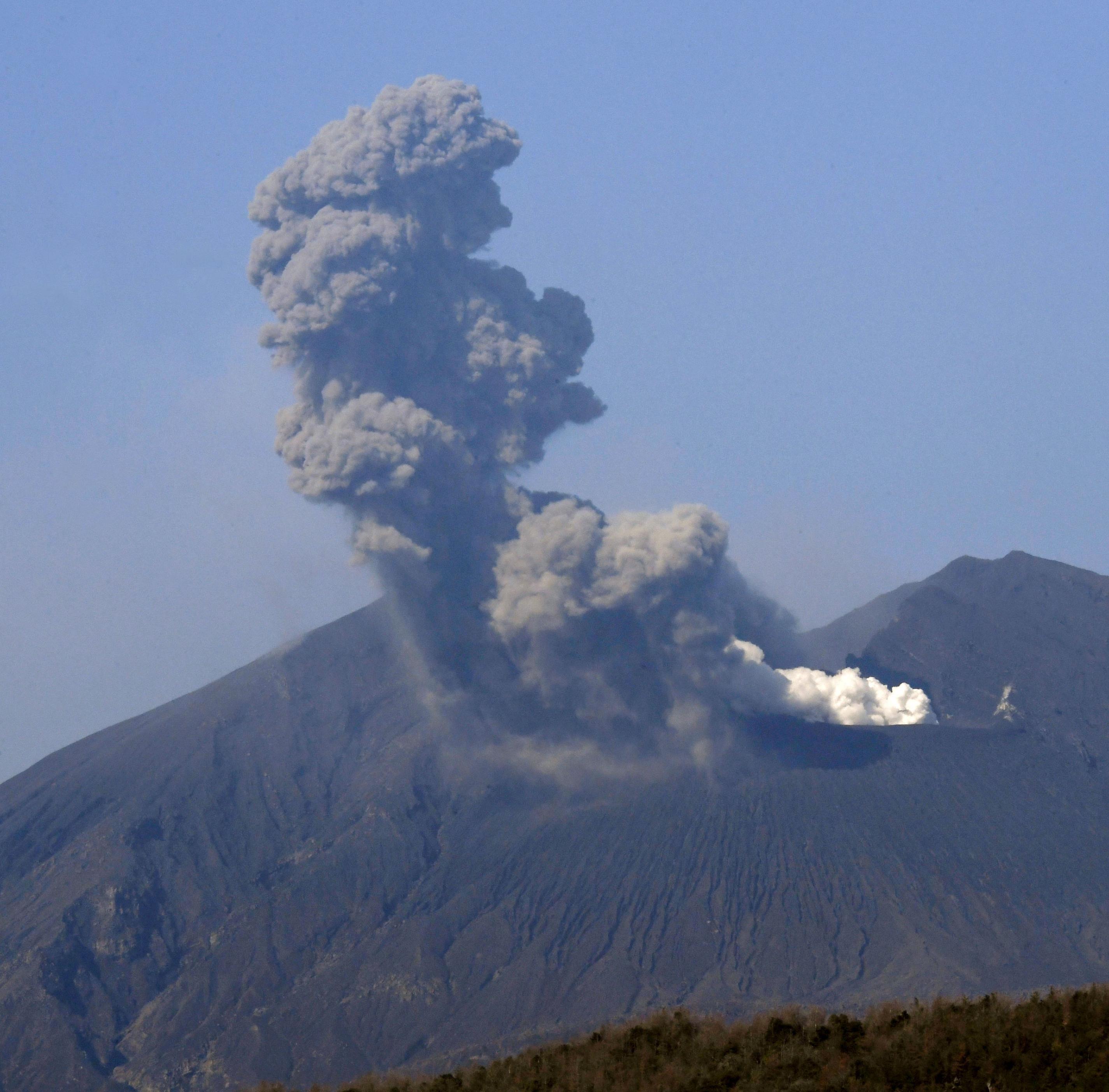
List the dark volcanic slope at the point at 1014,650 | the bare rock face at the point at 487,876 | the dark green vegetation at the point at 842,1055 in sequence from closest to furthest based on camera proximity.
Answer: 1. the dark green vegetation at the point at 842,1055
2. the bare rock face at the point at 487,876
3. the dark volcanic slope at the point at 1014,650

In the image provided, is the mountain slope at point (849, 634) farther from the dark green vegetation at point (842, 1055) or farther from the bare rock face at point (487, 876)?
the dark green vegetation at point (842, 1055)

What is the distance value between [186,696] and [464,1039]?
48.0 meters

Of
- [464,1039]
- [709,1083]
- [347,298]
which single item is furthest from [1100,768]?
[709,1083]

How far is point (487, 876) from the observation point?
288 ft

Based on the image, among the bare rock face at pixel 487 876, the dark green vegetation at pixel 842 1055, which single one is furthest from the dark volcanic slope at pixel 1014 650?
the dark green vegetation at pixel 842 1055

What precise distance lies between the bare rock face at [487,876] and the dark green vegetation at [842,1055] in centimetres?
4592

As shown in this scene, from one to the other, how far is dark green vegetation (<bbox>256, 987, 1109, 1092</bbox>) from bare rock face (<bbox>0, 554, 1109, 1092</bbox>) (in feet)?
151

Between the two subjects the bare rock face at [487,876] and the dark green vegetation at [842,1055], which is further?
the bare rock face at [487,876]

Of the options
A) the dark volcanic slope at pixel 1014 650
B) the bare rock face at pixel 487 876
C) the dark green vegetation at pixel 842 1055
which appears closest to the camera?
the dark green vegetation at pixel 842 1055

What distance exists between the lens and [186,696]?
115 m

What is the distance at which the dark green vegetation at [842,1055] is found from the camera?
22391 millimetres

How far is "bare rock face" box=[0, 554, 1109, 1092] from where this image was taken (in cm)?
7731

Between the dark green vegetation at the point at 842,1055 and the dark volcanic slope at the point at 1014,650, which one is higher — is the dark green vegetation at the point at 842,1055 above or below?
above

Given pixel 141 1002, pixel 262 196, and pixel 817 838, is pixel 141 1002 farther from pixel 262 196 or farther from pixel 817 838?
pixel 262 196
